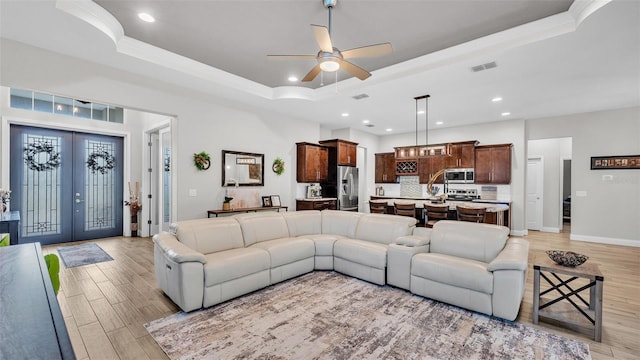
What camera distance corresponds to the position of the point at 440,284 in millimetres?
3102

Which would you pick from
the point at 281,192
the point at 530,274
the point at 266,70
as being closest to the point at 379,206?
the point at 281,192

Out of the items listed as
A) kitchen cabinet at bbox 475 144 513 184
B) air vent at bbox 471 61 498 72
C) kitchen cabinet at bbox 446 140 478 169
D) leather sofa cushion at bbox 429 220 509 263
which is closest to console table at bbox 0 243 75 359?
leather sofa cushion at bbox 429 220 509 263

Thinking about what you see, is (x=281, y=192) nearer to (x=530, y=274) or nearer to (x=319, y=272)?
(x=319, y=272)

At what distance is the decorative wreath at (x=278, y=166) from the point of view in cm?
620

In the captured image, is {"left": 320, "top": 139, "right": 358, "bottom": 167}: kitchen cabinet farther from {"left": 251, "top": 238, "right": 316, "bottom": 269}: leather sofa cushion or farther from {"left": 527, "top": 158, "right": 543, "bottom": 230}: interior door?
{"left": 527, "top": 158, "right": 543, "bottom": 230}: interior door

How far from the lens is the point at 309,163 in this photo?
21.9 feet

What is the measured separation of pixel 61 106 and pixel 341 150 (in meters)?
6.02

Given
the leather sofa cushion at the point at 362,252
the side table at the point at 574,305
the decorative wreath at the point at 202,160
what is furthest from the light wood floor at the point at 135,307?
the decorative wreath at the point at 202,160

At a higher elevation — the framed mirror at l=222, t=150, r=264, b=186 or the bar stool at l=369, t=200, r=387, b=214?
the framed mirror at l=222, t=150, r=264, b=186

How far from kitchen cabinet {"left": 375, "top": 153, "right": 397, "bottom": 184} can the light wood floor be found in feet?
16.7

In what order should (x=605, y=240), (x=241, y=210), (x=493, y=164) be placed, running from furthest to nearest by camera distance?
(x=493, y=164)
(x=605, y=240)
(x=241, y=210)

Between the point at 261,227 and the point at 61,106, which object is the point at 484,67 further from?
the point at 61,106

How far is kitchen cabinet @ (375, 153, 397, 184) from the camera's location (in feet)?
29.6

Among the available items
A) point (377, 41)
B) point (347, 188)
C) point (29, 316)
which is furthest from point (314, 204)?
point (29, 316)
